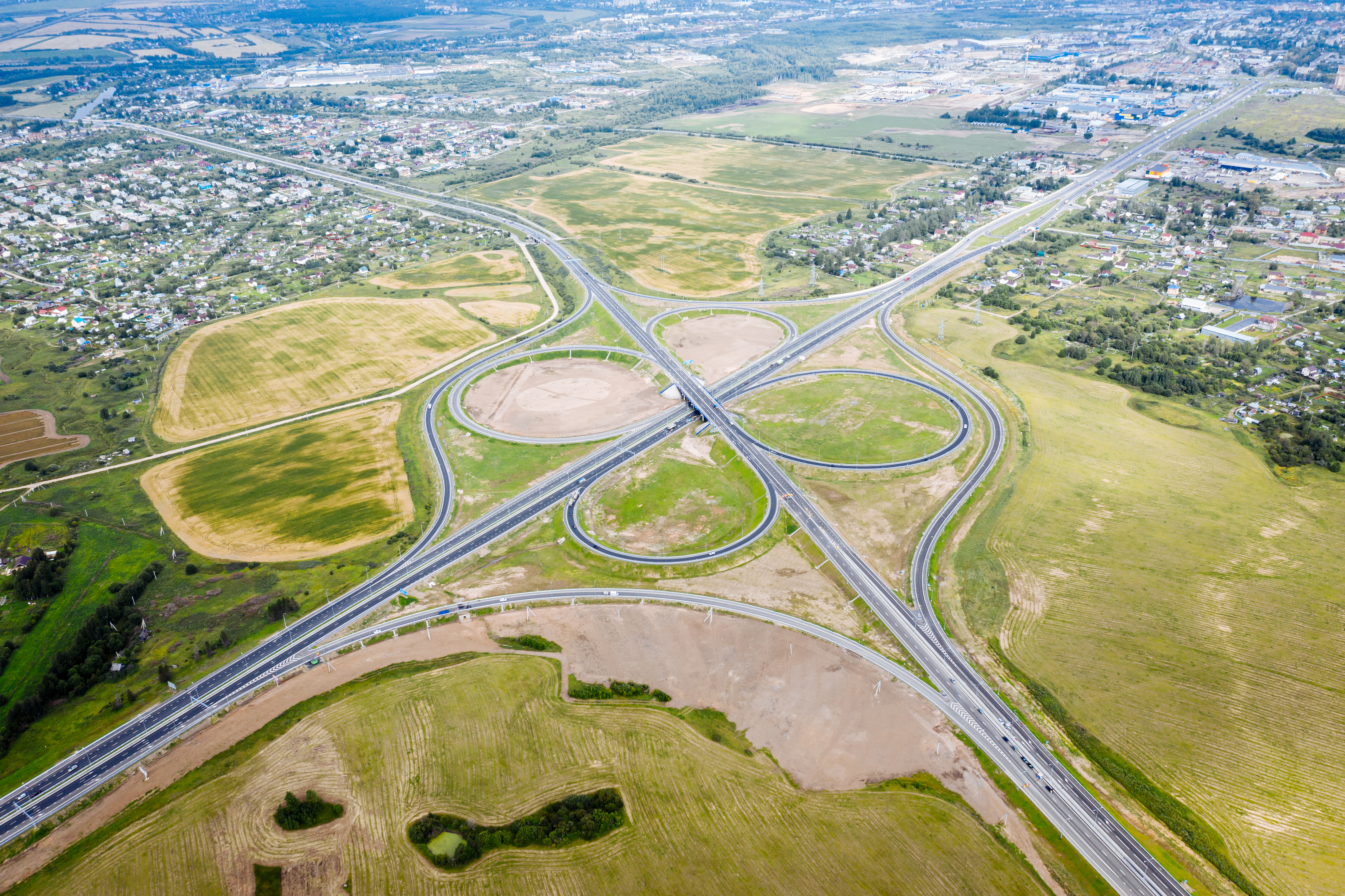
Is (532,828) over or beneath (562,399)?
beneath

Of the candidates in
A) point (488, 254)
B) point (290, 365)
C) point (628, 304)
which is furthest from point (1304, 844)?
point (488, 254)

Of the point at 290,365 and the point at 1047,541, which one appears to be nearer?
the point at 1047,541

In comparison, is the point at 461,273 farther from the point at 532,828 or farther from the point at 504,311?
the point at 532,828

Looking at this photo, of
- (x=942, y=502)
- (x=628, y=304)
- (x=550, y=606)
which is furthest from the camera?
(x=628, y=304)

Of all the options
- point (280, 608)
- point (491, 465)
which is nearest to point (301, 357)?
point (491, 465)

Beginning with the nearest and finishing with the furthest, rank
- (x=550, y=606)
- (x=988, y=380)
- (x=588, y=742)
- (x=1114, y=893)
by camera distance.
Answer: (x=1114, y=893) < (x=588, y=742) < (x=550, y=606) < (x=988, y=380)

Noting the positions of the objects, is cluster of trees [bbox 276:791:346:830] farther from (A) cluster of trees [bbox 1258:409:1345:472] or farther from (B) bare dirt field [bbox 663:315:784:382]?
(A) cluster of trees [bbox 1258:409:1345:472]

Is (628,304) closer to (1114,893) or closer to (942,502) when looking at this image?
(942,502)
